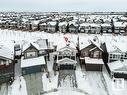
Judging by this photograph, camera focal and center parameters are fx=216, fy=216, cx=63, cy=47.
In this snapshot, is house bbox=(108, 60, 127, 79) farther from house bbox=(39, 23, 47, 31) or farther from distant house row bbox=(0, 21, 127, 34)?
house bbox=(39, 23, 47, 31)

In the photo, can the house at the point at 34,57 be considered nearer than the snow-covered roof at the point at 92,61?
Yes

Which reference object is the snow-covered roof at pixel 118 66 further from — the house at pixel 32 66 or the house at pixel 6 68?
the house at pixel 6 68

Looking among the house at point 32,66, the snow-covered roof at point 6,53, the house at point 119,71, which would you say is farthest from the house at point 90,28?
the snow-covered roof at point 6,53

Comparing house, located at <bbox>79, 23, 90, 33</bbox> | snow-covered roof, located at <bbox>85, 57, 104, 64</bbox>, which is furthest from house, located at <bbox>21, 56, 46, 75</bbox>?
house, located at <bbox>79, 23, 90, 33</bbox>

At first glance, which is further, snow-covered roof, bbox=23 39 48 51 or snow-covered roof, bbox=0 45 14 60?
snow-covered roof, bbox=23 39 48 51

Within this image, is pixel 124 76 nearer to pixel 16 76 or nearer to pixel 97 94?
pixel 97 94

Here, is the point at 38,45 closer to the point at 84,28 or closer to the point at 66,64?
the point at 66,64
